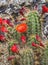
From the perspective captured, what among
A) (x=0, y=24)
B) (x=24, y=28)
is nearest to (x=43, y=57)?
(x=24, y=28)

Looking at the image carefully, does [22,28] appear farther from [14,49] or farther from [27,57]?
[27,57]

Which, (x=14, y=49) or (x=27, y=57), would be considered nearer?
(x=27, y=57)

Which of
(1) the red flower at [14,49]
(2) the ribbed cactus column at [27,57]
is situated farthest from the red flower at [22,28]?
(2) the ribbed cactus column at [27,57]

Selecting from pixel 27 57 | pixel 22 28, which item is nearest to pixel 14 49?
pixel 27 57

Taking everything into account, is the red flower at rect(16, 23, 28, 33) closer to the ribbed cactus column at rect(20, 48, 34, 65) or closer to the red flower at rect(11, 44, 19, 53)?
the red flower at rect(11, 44, 19, 53)

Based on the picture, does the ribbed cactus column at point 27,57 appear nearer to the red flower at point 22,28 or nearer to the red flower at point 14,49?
the red flower at point 14,49

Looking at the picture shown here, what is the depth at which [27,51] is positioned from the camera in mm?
3664

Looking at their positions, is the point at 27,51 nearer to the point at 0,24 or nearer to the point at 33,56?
the point at 33,56

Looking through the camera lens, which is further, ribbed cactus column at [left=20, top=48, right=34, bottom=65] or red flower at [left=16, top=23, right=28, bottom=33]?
red flower at [left=16, top=23, right=28, bottom=33]

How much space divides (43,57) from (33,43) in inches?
8.9

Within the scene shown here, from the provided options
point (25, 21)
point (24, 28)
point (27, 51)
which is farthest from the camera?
point (25, 21)

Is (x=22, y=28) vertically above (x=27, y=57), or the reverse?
(x=22, y=28)

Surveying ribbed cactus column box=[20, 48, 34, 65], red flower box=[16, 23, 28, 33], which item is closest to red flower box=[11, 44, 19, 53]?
ribbed cactus column box=[20, 48, 34, 65]

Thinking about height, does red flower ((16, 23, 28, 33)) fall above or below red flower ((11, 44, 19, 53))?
above
